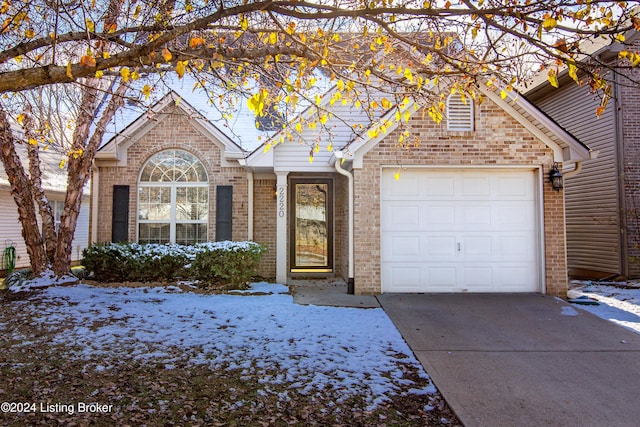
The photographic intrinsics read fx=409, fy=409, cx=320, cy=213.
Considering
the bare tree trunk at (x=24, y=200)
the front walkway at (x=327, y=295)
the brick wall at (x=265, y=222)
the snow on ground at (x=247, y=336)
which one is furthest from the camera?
the brick wall at (x=265, y=222)

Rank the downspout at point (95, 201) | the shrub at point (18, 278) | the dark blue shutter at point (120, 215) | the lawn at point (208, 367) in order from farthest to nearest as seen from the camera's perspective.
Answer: the downspout at point (95, 201) → the dark blue shutter at point (120, 215) → the shrub at point (18, 278) → the lawn at point (208, 367)

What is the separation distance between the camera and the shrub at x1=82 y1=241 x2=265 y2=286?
842cm

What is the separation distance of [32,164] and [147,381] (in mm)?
6535

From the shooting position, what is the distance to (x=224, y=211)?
9836 mm

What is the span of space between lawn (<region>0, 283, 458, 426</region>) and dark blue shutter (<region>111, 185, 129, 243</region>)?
9.58 ft

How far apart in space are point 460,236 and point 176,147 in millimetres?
6889

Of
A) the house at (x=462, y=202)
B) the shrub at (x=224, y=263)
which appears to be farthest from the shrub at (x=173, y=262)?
the house at (x=462, y=202)

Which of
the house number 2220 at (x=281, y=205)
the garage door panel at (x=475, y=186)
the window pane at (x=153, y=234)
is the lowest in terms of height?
the window pane at (x=153, y=234)

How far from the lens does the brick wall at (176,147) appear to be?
988 cm

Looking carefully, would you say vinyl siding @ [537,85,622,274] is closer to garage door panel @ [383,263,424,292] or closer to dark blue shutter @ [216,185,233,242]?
garage door panel @ [383,263,424,292]

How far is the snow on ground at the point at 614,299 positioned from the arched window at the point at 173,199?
819 cm

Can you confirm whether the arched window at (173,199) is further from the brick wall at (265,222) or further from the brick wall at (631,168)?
the brick wall at (631,168)

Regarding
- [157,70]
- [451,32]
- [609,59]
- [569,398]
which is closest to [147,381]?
[157,70]

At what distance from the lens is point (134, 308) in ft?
22.0
